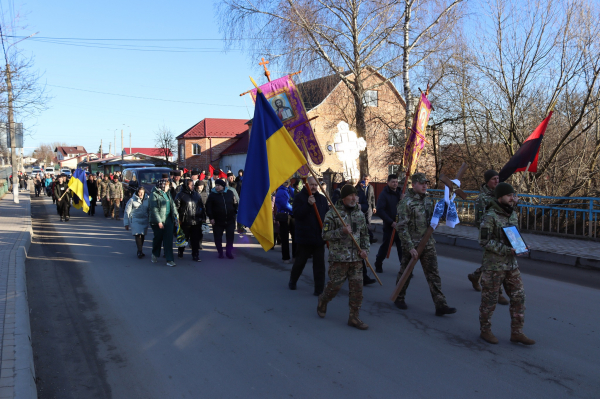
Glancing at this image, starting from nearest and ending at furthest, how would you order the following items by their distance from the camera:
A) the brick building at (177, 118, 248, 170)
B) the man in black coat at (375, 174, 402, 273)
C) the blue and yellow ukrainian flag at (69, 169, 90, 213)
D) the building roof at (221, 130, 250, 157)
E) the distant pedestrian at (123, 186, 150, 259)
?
the man in black coat at (375, 174, 402, 273) < the distant pedestrian at (123, 186, 150, 259) < the blue and yellow ukrainian flag at (69, 169, 90, 213) < the building roof at (221, 130, 250, 157) < the brick building at (177, 118, 248, 170)

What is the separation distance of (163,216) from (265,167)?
3.84 m

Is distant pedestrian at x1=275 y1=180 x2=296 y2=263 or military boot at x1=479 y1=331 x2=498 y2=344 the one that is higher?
distant pedestrian at x1=275 y1=180 x2=296 y2=263

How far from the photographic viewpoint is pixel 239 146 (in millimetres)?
46750

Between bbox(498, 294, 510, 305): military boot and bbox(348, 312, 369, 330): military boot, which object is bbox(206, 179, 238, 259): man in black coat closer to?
bbox(348, 312, 369, 330): military boot

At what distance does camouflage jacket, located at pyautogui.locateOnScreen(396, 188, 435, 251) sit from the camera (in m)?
5.94

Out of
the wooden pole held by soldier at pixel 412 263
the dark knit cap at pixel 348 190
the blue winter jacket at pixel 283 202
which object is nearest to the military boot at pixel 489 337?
the wooden pole held by soldier at pixel 412 263

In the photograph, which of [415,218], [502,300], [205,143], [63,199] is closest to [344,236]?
[415,218]

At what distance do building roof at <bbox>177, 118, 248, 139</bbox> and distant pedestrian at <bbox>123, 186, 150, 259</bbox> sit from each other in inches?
1623

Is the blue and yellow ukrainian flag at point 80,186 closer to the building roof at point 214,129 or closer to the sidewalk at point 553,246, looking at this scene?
the sidewalk at point 553,246

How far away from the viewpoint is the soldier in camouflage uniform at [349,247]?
5445mm

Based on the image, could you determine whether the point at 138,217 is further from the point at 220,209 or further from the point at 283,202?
the point at 283,202

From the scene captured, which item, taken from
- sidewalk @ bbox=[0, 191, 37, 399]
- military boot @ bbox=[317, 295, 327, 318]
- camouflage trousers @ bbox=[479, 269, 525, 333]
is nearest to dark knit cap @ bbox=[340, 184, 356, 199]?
military boot @ bbox=[317, 295, 327, 318]

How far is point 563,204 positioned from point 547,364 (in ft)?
29.1

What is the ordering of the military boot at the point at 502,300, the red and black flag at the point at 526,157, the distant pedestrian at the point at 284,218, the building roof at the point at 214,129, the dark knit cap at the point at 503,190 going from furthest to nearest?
the building roof at the point at 214,129 < the distant pedestrian at the point at 284,218 < the red and black flag at the point at 526,157 < the military boot at the point at 502,300 < the dark knit cap at the point at 503,190
